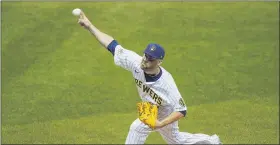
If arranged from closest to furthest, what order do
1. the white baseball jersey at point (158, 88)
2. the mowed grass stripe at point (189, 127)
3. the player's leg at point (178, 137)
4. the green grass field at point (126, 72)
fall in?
the white baseball jersey at point (158, 88)
the player's leg at point (178, 137)
the mowed grass stripe at point (189, 127)
the green grass field at point (126, 72)

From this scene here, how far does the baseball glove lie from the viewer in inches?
255

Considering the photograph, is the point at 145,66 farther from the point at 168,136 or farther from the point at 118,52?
the point at 168,136

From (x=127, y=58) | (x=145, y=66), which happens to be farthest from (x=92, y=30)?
(x=145, y=66)

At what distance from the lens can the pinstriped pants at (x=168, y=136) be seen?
6852 mm

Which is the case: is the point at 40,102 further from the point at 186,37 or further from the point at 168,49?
the point at 186,37

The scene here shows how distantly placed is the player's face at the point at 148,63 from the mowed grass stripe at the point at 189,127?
7.29 ft

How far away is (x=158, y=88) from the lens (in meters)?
6.55

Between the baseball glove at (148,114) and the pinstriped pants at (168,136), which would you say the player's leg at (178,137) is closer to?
the pinstriped pants at (168,136)

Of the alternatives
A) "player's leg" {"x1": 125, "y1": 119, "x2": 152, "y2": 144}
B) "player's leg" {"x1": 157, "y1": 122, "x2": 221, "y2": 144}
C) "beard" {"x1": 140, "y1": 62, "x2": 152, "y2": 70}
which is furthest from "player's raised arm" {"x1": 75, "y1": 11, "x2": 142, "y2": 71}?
"player's leg" {"x1": 157, "y1": 122, "x2": 221, "y2": 144}

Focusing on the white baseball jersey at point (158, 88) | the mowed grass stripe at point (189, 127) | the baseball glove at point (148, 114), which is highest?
the white baseball jersey at point (158, 88)

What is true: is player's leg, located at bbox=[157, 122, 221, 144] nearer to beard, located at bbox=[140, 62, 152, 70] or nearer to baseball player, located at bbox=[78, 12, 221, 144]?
baseball player, located at bbox=[78, 12, 221, 144]

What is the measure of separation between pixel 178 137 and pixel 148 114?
830 mm

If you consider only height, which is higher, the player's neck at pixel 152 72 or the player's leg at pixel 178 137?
the player's neck at pixel 152 72

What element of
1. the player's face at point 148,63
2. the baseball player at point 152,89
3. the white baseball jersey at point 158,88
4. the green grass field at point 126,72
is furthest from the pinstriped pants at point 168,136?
the green grass field at point 126,72
